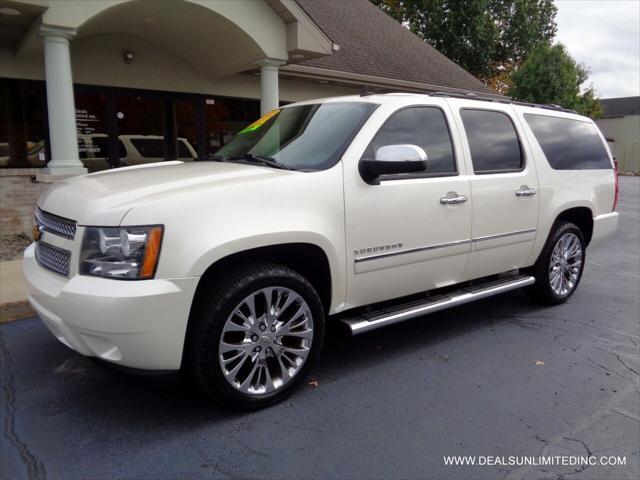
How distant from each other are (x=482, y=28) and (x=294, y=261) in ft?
93.5

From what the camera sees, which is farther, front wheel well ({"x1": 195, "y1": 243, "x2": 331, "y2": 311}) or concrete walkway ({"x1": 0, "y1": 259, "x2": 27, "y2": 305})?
concrete walkway ({"x1": 0, "y1": 259, "x2": 27, "y2": 305})

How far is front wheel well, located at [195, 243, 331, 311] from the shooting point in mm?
3012

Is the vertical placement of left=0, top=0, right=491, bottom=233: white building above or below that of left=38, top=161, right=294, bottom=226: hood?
above

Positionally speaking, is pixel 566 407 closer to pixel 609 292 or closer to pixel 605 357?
pixel 605 357

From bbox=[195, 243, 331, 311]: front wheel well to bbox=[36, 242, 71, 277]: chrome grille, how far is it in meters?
0.78

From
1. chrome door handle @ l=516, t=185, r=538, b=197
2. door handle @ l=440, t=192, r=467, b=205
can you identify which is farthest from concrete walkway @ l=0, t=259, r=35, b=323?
chrome door handle @ l=516, t=185, r=538, b=197

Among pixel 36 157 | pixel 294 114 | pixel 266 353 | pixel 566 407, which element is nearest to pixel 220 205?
pixel 266 353

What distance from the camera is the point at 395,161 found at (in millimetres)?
3352

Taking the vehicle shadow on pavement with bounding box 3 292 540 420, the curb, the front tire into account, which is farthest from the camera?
the curb

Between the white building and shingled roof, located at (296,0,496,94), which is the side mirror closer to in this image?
the white building

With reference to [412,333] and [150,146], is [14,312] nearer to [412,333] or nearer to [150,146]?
[412,333]

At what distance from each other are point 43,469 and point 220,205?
165 centimetres

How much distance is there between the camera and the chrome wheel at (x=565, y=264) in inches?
203

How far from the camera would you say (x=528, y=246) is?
4742 mm
